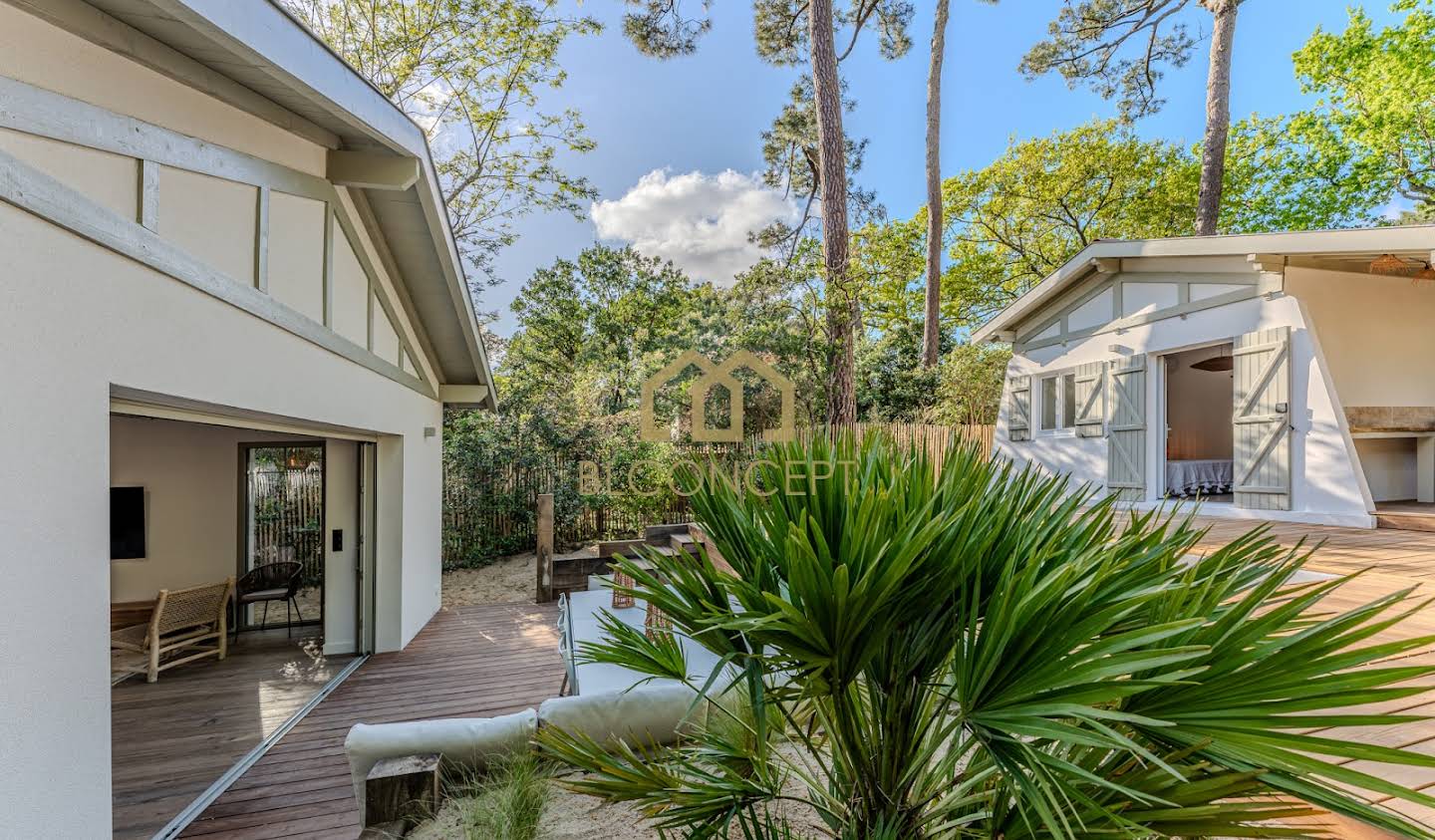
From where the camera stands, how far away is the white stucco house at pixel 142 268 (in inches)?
73.6

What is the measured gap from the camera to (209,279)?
9.14 ft

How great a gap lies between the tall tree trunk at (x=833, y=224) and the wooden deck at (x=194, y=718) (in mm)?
6846

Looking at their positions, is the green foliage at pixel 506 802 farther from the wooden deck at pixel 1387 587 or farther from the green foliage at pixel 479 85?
the green foliage at pixel 479 85

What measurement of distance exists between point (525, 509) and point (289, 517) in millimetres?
3140

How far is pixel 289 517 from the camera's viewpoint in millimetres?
8203

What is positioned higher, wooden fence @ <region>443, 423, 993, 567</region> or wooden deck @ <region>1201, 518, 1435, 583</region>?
wooden deck @ <region>1201, 518, 1435, 583</region>

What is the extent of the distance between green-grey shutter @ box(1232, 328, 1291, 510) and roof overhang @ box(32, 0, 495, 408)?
8075mm

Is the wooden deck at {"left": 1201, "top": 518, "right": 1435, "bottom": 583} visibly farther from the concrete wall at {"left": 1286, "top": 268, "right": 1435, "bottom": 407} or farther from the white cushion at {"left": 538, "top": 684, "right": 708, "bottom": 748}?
the white cushion at {"left": 538, "top": 684, "right": 708, "bottom": 748}

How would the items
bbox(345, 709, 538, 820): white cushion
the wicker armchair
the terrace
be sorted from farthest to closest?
the wicker armchair, bbox(345, 709, 538, 820): white cushion, the terrace

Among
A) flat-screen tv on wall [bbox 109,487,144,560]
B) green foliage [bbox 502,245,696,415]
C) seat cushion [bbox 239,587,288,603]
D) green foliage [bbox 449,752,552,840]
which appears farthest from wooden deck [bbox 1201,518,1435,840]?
green foliage [bbox 502,245,696,415]

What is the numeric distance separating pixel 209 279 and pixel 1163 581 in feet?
12.5

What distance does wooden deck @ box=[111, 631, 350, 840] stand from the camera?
3256mm

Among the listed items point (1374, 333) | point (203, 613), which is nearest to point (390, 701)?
point (203, 613)

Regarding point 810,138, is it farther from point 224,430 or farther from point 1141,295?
point 224,430
